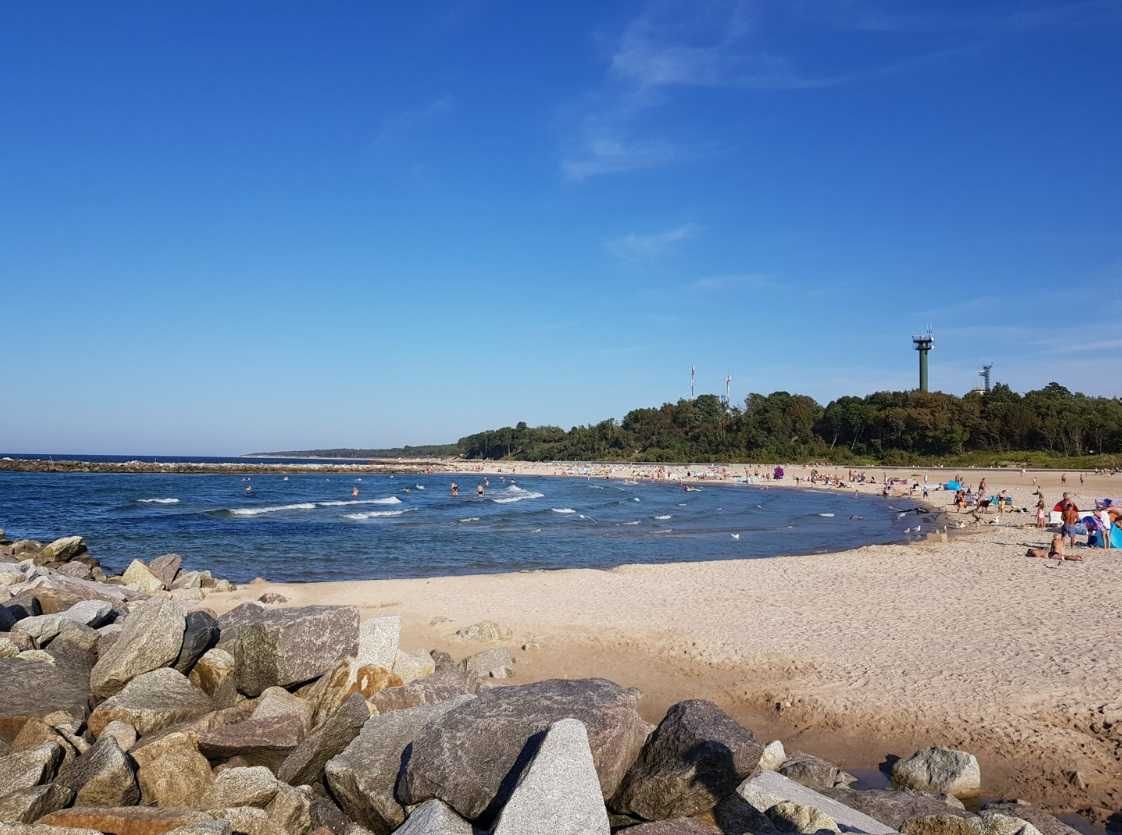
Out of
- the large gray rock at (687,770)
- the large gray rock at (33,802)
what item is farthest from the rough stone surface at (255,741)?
the large gray rock at (687,770)

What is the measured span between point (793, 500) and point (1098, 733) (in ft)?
156

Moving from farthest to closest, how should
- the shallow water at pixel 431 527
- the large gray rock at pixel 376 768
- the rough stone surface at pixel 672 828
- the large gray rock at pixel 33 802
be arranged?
the shallow water at pixel 431 527 → the large gray rock at pixel 376 768 → the large gray rock at pixel 33 802 → the rough stone surface at pixel 672 828

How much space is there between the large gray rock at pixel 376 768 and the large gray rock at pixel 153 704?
1.75m

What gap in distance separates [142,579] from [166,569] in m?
1.44

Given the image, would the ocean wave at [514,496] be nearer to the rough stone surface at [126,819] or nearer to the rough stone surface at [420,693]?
the rough stone surface at [420,693]

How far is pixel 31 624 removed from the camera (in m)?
8.61

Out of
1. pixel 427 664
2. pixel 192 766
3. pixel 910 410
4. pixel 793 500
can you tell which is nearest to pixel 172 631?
pixel 192 766

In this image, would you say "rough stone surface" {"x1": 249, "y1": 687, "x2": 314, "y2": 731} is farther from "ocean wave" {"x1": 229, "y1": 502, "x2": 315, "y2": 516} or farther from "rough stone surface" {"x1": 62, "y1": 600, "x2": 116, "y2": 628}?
"ocean wave" {"x1": 229, "y1": 502, "x2": 315, "y2": 516}

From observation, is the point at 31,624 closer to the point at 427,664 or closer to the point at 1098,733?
the point at 427,664

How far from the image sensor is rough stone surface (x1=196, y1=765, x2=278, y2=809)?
5.29 m

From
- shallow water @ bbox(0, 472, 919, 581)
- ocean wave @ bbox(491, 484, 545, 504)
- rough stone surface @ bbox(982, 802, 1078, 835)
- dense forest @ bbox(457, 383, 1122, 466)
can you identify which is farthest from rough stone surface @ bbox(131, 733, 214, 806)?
dense forest @ bbox(457, 383, 1122, 466)

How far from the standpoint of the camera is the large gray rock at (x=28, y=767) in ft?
17.1

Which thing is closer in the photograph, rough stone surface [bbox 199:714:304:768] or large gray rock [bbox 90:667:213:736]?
rough stone surface [bbox 199:714:304:768]

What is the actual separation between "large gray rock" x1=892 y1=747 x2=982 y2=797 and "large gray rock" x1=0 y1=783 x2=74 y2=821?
684cm
